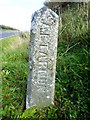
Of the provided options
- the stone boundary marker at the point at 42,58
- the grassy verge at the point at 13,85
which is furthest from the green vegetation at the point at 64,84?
the stone boundary marker at the point at 42,58

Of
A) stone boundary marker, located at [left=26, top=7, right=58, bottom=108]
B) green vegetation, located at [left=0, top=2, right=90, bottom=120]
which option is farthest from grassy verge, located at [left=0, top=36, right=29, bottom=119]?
stone boundary marker, located at [left=26, top=7, right=58, bottom=108]

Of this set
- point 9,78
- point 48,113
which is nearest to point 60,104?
point 48,113

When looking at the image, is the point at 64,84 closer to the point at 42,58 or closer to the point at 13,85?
the point at 42,58

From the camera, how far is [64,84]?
543cm

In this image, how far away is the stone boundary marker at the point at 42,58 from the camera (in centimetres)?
481

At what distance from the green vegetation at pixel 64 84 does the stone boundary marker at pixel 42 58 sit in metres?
0.19

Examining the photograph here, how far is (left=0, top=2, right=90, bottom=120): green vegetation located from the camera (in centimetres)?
476

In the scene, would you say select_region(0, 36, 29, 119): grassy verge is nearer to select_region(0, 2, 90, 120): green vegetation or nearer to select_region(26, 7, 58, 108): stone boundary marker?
select_region(0, 2, 90, 120): green vegetation

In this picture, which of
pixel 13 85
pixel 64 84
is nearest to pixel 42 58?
pixel 64 84

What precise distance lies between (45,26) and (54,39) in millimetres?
244

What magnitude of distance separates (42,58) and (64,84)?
82 centimetres

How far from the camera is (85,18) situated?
26.6 feet

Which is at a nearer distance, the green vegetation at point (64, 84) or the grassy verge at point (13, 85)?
the green vegetation at point (64, 84)

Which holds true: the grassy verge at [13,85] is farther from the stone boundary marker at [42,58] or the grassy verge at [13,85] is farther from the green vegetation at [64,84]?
the stone boundary marker at [42,58]
